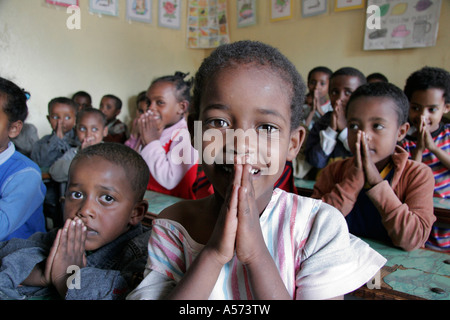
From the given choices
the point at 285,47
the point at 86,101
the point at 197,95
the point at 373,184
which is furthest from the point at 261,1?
the point at 197,95

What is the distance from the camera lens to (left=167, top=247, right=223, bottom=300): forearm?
0.62 meters

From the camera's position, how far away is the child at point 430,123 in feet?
6.46

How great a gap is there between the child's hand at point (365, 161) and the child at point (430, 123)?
0.86 m

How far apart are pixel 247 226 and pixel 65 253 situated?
1.93 feet

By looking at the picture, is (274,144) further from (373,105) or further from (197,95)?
(373,105)

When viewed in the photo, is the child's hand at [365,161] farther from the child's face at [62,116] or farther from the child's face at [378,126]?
the child's face at [62,116]

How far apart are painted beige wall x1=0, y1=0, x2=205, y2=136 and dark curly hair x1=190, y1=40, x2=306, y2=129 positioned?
412 cm

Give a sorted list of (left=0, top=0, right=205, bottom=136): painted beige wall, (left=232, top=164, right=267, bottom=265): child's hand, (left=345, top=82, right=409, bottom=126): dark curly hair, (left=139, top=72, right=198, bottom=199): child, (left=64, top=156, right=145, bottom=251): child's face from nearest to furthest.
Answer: (left=232, top=164, right=267, bottom=265): child's hand
(left=64, top=156, right=145, bottom=251): child's face
(left=345, top=82, right=409, bottom=126): dark curly hair
(left=139, top=72, right=198, bottom=199): child
(left=0, top=0, right=205, bottom=136): painted beige wall

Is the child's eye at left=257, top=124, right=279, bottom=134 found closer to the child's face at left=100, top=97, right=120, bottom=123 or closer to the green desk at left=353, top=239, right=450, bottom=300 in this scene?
the green desk at left=353, top=239, right=450, bottom=300

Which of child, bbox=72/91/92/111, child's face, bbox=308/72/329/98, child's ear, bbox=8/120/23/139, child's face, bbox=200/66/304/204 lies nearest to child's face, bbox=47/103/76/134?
child, bbox=72/91/92/111

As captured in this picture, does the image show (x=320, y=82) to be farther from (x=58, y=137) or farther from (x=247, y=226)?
(x=247, y=226)

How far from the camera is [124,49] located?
190 inches

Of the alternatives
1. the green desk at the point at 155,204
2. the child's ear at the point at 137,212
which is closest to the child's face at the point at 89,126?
the green desk at the point at 155,204

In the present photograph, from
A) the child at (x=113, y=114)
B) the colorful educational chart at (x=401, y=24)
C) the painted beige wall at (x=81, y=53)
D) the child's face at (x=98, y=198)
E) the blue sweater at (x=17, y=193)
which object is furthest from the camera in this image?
the child at (x=113, y=114)
